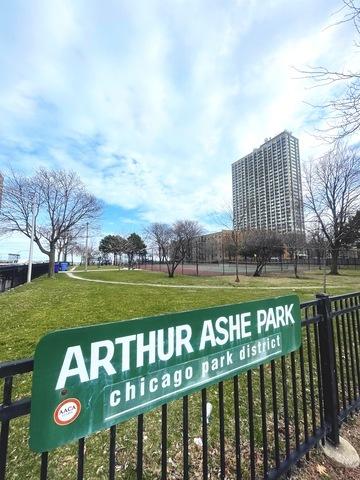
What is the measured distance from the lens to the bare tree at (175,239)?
95.1 feet

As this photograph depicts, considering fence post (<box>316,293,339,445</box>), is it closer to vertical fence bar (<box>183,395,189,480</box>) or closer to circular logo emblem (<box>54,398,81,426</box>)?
vertical fence bar (<box>183,395,189,480</box>)

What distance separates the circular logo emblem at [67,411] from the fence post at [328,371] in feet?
8.27

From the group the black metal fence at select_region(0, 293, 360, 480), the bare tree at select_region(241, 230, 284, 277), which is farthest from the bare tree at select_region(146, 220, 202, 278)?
the black metal fence at select_region(0, 293, 360, 480)

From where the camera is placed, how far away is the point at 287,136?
18.4 metres

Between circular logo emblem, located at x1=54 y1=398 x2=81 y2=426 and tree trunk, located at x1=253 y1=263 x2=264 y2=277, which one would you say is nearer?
circular logo emblem, located at x1=54 y1=398 x2=81 y2=426

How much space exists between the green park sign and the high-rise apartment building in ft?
61.3

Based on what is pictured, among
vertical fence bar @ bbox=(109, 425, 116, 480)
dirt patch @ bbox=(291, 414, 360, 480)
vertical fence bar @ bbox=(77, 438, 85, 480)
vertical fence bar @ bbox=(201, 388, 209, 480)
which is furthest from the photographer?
dirt patch @ bbox=(291, 414, 360, 480)

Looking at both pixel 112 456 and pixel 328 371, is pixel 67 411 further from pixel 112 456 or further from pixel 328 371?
pixel 328 371

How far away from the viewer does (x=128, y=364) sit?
1.44 meters

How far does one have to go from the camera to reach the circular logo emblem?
1.22 m

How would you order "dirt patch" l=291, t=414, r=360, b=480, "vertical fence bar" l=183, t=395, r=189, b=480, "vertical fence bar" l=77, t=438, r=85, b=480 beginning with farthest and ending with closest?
"dirt patch" l=291, t=414, r=360, b=480
"vertical fence bar" l=183, t=395, r=189, b=480
"vertical fence bar" l=77, t=438, r=85, b=480

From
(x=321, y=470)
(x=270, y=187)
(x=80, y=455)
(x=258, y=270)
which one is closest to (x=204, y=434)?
(x=80, y=455)

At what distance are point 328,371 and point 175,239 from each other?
28023 millimetres

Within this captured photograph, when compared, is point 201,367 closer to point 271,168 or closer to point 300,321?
point 300,321
